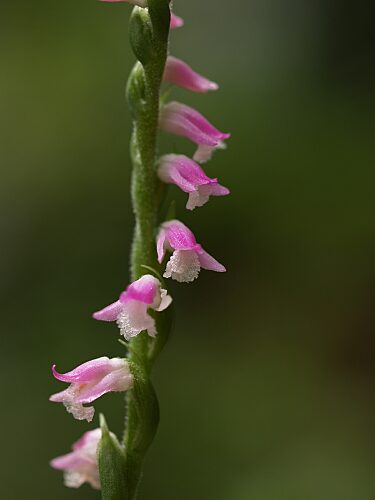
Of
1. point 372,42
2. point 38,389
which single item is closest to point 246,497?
point 38,389

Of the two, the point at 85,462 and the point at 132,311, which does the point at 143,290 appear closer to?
the point at 132,311

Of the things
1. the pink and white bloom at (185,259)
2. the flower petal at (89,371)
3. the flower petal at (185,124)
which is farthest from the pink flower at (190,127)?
the flower petal at (89,371)

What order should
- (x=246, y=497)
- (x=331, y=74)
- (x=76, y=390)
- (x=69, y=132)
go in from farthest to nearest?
1. (x=331, y=74)
2. (x=69, y=132)
3. (x=246, y=497)
4. (x=76, y=390)

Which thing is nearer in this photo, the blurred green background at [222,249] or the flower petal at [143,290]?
the flower petal at [143,290]

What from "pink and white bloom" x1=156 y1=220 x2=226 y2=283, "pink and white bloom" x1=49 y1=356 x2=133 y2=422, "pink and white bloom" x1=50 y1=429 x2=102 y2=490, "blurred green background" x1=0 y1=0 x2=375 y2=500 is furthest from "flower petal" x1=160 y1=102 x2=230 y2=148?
"blurred green background" x1=0 y1=0 x2=375 y2=500

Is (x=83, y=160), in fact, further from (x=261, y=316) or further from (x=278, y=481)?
(x=278, y=481)

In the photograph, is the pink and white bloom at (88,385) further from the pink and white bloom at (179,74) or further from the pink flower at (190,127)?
the pink and white bloom at (179,74)

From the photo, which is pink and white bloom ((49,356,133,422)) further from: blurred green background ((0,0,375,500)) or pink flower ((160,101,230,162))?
blurred green background ((0,0,375,500))
